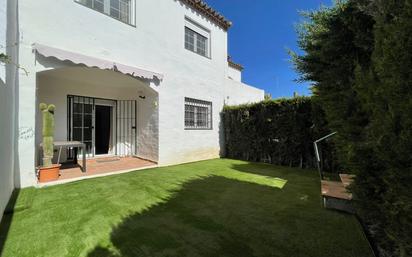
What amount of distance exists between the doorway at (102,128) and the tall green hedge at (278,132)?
23.0 ft

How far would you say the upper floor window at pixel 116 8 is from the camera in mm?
8047

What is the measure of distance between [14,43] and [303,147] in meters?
11.4

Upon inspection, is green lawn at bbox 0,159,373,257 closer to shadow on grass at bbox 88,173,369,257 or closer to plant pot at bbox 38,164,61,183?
shadow on grass at bbox 88,173,369,257

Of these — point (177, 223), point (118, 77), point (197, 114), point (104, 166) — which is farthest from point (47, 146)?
point (197, 114)

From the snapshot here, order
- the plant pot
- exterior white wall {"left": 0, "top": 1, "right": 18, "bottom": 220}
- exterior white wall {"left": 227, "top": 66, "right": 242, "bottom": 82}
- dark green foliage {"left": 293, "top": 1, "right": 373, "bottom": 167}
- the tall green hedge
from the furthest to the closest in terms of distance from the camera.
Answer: exterior white wall {"left": 227, "top": 66, "right": 242, "bottom": 82}, the tall green hedge, the plant pot, exterior white wall {"left": 0, "top": 1, "right": 18, "bottom": 220}, dark green foliage {"left": 293, "top": 1, "right": 373, "bottom": 167}

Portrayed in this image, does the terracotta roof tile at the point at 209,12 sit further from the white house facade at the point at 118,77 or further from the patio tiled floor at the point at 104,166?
the patio tiled floor at the point at 104,166

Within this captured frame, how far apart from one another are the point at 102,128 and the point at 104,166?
3220 mm

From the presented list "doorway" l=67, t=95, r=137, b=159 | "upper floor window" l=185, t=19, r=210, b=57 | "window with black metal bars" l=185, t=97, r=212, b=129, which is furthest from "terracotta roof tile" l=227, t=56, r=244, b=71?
"doorway" l=67, t=95, r=137, b=159

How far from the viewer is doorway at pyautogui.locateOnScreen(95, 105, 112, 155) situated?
452 inches

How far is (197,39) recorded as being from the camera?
1236 cm

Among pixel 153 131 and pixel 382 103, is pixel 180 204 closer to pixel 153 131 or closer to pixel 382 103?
pixel 382 103

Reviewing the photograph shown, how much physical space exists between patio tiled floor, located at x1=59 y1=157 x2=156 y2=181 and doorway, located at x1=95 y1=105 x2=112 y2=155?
3.59ft

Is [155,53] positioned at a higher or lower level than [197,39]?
lower

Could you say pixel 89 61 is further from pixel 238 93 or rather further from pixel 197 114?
pixel 238 93
